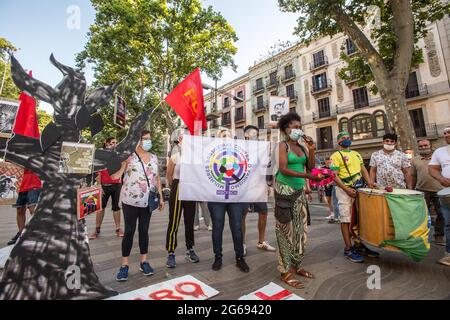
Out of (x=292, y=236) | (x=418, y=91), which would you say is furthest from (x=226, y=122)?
(x=292, y=236)

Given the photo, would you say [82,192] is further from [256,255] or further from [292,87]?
[292,87]

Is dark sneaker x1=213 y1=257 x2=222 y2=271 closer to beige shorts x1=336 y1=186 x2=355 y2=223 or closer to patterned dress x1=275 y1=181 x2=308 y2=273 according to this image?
patterned dress x1=275 y1=181 x2=308 y2=273

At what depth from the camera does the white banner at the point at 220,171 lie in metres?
3.35

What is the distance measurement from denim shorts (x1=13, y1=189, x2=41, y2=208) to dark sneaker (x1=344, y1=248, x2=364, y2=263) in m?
5.87

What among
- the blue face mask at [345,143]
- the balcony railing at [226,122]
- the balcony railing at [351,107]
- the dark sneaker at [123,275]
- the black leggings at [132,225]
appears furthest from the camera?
the balcony railing at [226,122]

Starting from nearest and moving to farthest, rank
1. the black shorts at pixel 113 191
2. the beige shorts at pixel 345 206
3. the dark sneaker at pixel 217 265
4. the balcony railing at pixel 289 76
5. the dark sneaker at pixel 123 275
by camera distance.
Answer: the dark sneaker at pixel 123 275, the dark sneaker at pixel 217 265, the beige shorts at pixel 345 206, the black shorts at pixel 113 191, the balcony railing at pixel 289 76

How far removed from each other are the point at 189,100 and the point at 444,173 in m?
4.29

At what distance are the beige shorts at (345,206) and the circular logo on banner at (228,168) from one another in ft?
5.21

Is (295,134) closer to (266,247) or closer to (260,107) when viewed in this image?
(266,247)

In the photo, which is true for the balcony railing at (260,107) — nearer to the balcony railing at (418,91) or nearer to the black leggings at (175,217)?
the balcony railing at (418,91)

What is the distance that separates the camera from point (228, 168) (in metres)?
3.49

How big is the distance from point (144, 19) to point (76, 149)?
47.8ft

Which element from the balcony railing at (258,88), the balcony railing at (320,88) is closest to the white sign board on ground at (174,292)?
the balcony railing at (320,88)

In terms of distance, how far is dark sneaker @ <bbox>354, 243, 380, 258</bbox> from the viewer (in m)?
3.52
